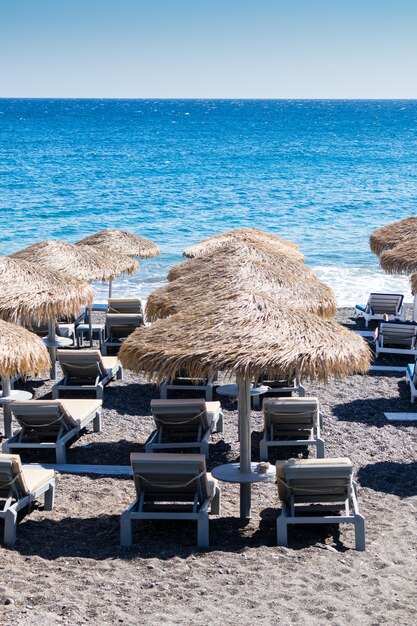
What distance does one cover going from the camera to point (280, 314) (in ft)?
22.9

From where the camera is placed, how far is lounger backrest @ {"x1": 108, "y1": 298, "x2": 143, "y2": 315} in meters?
14.6

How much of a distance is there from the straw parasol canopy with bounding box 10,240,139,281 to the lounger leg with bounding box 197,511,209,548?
722 centimetres

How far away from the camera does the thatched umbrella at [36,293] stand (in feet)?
34.5

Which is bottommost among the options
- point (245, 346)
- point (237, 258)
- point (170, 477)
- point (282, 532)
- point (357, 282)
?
point (357, 282)

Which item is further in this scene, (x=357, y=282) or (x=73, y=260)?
(x=357, y=282)

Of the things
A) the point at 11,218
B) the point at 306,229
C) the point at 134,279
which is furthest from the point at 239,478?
the point at 11,218

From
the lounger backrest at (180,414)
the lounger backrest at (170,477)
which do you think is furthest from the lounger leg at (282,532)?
the lounger backrest at (180,414)

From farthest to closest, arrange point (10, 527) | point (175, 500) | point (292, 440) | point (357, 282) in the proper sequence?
point (357, 282), point (292, 440), point (175, 500), point (10, 527)

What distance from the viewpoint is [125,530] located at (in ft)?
21.5

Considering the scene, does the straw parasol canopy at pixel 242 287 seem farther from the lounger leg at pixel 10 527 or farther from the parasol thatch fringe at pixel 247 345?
the lounger leg at pixel 10 527

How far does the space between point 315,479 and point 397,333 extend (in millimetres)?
6786

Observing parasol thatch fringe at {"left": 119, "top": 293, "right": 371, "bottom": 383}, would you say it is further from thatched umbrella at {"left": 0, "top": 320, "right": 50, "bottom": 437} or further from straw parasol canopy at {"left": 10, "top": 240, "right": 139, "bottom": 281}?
straw parasol canopy at {"left": 10, "top": 240, "right": 139, "bottom": 281}

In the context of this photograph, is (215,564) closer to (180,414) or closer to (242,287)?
(180,414)

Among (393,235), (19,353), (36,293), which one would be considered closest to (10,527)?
(19,353)
